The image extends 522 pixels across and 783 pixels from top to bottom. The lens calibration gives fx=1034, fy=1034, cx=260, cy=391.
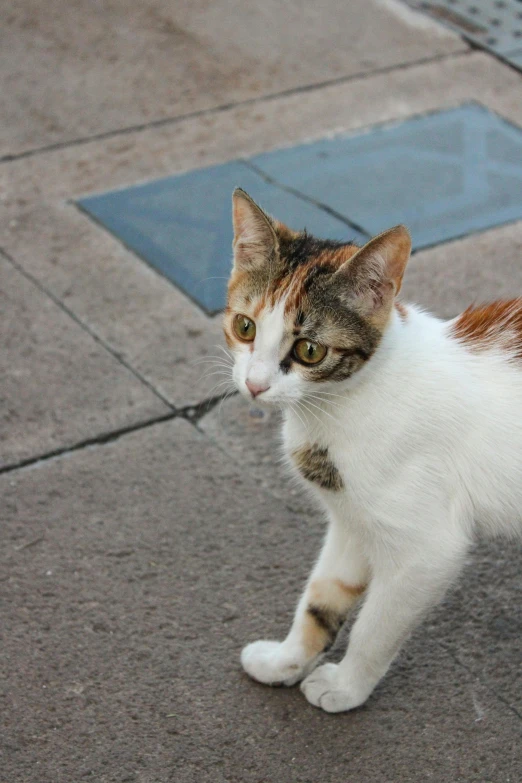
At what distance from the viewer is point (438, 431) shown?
2.56 meters

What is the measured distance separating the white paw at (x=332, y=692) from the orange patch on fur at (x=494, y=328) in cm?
95

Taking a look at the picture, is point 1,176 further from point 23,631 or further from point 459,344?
point 459,344

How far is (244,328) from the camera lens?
258cm

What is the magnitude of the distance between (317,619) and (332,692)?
195mm

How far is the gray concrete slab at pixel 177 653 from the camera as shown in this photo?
2648 millimetres

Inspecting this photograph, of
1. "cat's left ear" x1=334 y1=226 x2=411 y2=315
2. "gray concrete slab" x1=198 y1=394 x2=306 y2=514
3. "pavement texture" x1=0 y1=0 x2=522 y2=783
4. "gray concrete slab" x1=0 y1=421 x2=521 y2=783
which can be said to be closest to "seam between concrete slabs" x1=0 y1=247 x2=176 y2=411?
"pavement texture" x1=0 y1=0 x2=522 y2=783

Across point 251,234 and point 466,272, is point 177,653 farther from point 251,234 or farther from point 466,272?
point 466,272

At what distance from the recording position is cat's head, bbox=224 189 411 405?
2.46 metres

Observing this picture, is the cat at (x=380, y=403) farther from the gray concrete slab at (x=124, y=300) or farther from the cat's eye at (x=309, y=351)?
the gray concrete slab at (x=124, y=300)

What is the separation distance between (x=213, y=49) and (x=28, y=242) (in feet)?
7.39

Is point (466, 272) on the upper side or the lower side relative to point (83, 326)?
upper

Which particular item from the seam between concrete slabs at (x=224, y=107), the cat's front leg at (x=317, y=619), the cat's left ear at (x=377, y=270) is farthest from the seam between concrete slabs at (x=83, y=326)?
the cat's left ear at (x=377, y=270)

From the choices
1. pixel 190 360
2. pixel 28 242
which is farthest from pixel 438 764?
pixel 28 242

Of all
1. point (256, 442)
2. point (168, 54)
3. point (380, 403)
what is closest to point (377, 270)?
point (380, 403)
